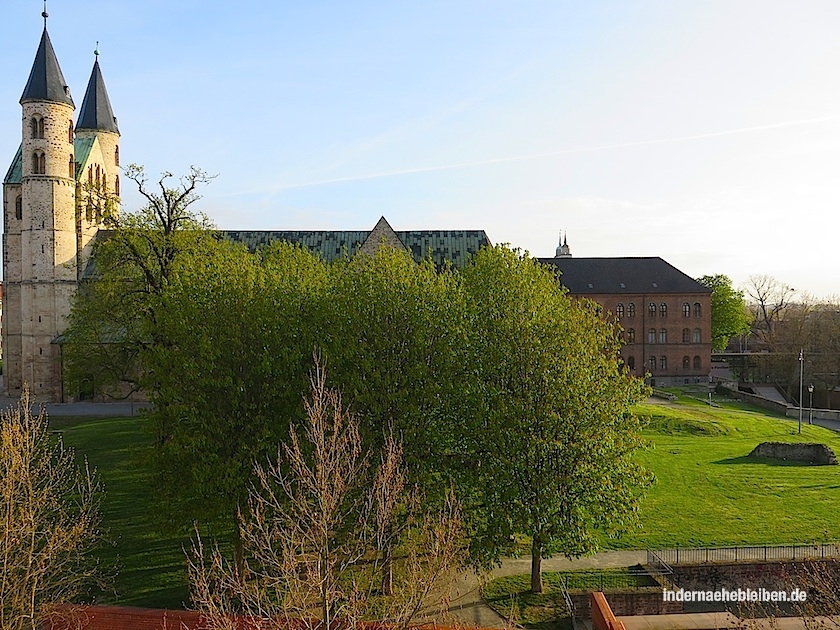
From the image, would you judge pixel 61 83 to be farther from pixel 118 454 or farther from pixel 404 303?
pixel 404 303

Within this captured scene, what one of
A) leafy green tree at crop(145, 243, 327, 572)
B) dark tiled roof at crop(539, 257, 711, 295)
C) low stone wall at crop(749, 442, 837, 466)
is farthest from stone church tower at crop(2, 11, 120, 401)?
low stone wall at crop(749, 442, 837, 466)

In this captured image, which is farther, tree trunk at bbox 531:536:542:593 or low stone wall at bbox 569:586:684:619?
tree trunk at bbox 531:536:542:593

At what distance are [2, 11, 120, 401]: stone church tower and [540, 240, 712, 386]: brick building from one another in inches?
1793

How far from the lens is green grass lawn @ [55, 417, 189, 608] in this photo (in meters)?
19.9

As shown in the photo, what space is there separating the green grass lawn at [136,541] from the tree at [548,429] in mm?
9371

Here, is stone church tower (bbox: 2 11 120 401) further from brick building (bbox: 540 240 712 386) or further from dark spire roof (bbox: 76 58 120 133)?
brick building (bbox: 540 240 712 386)

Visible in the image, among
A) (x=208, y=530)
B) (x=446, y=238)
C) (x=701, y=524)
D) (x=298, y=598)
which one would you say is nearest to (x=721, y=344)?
(x=446, y=238)

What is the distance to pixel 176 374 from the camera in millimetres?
19609

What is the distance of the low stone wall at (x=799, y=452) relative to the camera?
3734 cm

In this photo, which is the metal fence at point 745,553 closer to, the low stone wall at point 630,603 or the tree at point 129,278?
the low stone wall at point 630,603

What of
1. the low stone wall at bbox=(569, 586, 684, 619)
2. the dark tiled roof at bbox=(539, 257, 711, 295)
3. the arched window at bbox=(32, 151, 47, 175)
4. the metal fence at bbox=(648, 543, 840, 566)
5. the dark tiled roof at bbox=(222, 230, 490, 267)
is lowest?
the low stone wall at bbox=(569, 586, 684, 619)

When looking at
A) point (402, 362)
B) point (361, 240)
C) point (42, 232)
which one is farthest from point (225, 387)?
point (361, 240)

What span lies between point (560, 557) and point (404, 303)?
1052 cm

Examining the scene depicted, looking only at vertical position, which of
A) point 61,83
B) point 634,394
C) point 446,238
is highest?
point 61,83
